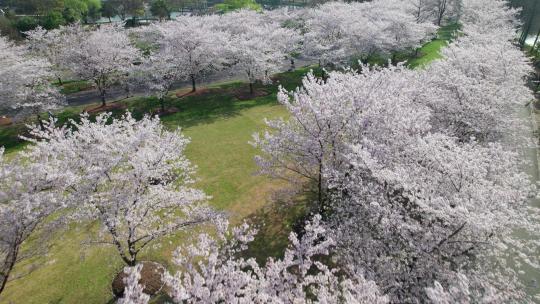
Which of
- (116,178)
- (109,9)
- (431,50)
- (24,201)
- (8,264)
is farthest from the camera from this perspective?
(109,9)

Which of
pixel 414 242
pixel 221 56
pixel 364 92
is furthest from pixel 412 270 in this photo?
pixel 221 56

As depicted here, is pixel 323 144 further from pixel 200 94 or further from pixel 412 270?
pixel 200 94

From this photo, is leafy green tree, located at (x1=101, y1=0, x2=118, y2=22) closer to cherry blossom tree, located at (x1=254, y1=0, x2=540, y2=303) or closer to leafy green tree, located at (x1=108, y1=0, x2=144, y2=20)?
leafy green tree, located at (x1=108, y1=0, x2=144, y2=20)

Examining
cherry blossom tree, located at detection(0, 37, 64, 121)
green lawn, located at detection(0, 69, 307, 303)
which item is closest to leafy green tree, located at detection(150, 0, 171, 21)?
green lawn, located at detection(0, 69, 307, 303)

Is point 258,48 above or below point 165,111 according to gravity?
above

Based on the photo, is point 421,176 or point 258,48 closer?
point 421,176

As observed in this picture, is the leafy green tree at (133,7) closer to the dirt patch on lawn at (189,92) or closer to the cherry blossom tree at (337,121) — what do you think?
the dirt patch on lawn at (189,92)

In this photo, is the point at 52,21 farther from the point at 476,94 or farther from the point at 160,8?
the point at 476,94

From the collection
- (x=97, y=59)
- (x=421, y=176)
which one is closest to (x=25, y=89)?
(x=97, y=59)
